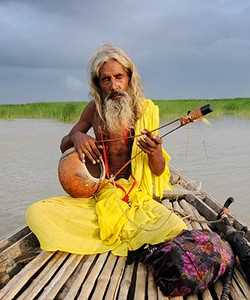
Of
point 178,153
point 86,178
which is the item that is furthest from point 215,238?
point 178,153

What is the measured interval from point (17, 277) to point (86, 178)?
832mm

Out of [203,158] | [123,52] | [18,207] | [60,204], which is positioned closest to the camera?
[60,204]

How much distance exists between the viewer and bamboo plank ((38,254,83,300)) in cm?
201

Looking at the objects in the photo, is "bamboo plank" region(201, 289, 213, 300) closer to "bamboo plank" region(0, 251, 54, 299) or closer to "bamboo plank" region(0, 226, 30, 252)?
"bamboo plank" region(0, 251, 54, 299)

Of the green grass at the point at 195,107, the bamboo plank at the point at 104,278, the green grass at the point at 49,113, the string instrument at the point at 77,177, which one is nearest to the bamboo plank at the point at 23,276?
the bamboo plank at the point at 104,278

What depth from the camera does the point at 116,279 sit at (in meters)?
2.19

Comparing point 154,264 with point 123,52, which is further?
point 123,52

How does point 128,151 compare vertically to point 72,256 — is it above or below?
above


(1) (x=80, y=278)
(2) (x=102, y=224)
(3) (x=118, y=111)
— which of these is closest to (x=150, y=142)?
(3) (x=118, y=111)

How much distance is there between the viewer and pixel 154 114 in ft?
9.91

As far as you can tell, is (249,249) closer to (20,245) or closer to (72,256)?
(72,256)

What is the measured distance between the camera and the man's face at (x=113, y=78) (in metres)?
2.91

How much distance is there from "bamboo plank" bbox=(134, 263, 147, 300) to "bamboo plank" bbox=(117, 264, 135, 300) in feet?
0.14

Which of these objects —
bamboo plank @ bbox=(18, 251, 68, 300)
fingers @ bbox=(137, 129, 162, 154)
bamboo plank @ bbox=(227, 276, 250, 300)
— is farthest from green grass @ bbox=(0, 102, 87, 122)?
bamboo plank @ bbox=(227, 276, 250, 300)
